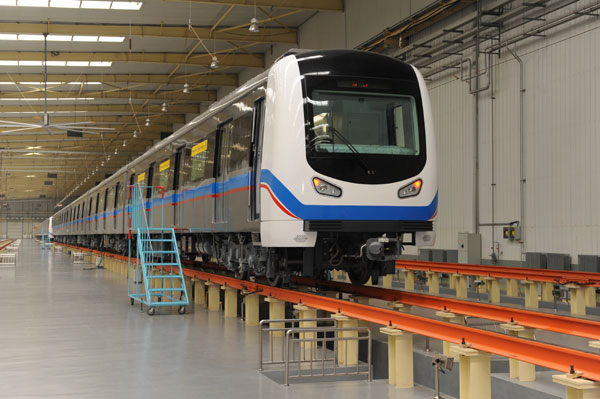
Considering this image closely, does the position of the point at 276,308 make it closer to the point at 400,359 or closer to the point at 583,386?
the point at 400,359

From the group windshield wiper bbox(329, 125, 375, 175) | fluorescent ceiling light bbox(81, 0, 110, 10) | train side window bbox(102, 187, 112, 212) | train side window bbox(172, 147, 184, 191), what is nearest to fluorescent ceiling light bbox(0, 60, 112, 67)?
train side window bbox(102, 187, 112, 212)

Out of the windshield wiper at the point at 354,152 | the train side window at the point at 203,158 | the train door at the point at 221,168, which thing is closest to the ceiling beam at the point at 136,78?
the train side window at the point at 203,158

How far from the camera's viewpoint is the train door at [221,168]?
10.8 meters

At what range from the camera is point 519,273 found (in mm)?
12148

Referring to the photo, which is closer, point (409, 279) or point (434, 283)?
point (434, 283)

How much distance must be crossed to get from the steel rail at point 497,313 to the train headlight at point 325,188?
5.62ft

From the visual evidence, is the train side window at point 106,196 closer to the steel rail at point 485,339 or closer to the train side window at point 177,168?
the train side window at point 177,168

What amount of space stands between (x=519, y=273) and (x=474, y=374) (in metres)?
7.59

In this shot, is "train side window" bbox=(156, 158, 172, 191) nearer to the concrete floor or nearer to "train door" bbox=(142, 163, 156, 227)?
"train door" bbox=(142, 163, 156, 227)

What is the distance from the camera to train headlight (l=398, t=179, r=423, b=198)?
846 cm

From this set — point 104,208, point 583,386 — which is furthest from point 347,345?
point 104,208

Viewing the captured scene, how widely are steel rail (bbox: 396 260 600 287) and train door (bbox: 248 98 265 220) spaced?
504cm

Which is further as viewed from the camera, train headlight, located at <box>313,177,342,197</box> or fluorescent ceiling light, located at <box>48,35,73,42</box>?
fluorescent ceiling light, located at <box>48,35,73,42</box>

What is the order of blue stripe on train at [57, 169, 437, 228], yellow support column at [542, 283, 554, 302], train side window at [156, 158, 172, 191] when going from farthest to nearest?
train side window at [156, 158, 172, 191], yellow support column at [542, 283, 554, 302], blue stripe on train at [57, 169, 437, 228]
